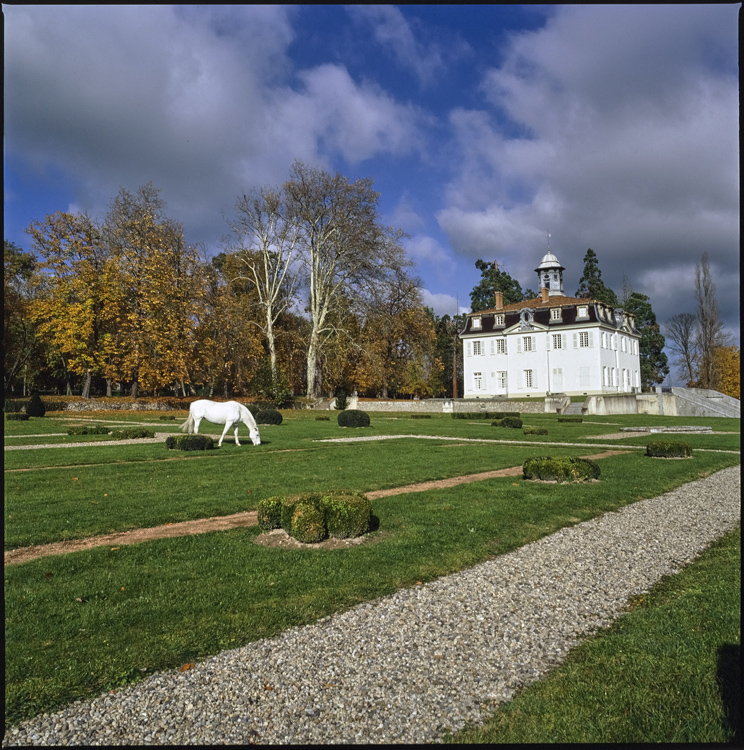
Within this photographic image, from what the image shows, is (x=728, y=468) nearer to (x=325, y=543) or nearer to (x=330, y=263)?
(x=325, y=543)

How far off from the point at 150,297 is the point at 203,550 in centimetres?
3257

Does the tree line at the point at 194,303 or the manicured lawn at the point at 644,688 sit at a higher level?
the tree line at the point at 194,303

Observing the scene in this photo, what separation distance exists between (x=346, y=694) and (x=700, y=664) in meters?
2.30

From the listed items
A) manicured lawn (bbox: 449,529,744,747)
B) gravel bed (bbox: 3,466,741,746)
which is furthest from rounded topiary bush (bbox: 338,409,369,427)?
manicured lawn (bbox: 449,529,744,747)

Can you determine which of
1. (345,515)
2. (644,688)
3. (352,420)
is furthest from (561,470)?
(352,420)

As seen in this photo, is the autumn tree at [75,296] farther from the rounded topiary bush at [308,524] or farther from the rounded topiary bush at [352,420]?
the rounded topiary bush at [308,524]

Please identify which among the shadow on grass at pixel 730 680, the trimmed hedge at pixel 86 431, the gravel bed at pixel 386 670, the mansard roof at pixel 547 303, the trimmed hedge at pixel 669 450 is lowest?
the gravel bed at pixel 386 670

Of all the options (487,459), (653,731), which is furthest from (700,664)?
(487,459)

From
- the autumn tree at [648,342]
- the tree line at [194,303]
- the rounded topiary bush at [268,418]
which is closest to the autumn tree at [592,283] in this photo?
the autumn tree at [648,342]

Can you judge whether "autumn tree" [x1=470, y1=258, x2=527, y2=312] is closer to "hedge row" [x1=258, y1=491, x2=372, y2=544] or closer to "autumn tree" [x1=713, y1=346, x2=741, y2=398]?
"autumn tree" [x1=713, y1=346, x2=741, y2=398]

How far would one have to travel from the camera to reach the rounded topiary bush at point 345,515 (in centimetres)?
688

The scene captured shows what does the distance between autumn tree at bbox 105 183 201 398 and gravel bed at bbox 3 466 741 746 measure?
3300 cm

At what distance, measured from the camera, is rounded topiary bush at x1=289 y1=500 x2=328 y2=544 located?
22.2 ft

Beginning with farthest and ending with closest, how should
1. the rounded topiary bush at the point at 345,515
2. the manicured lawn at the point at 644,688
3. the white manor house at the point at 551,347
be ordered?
the white manor house at the point at 551,347
the rounded topiary bush at the point at 345,515
the manicured lawn at the point at 644,688
